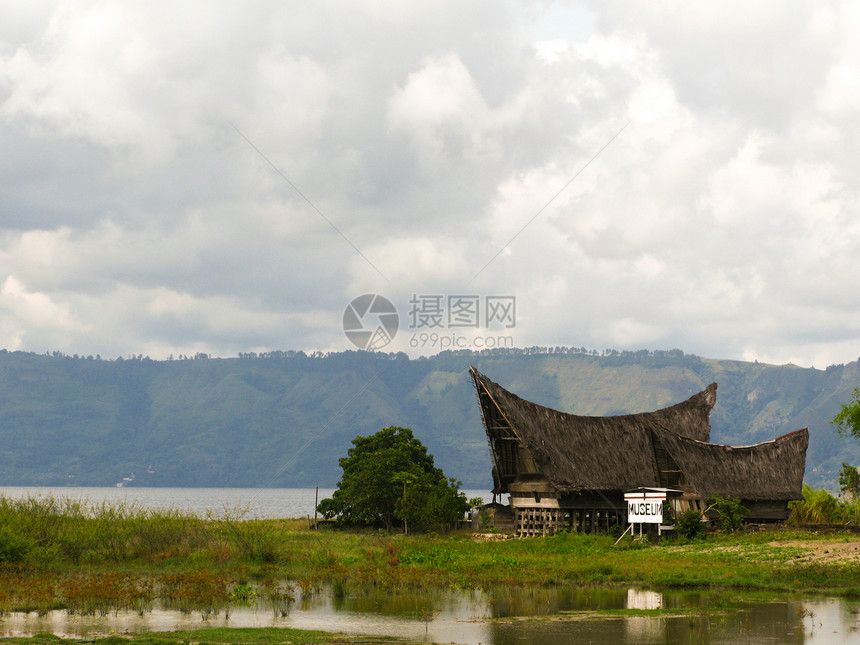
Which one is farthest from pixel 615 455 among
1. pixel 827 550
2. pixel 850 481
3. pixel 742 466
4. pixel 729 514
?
pixel 827 550

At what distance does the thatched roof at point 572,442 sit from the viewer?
40031mm

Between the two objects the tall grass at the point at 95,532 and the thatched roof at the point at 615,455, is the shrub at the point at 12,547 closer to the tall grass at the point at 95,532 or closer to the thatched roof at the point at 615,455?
the tall grass at the point at 95,532

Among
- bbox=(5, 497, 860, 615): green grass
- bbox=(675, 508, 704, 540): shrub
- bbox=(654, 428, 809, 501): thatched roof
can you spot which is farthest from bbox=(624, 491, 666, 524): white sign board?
bbox=(654, 428, 809, 501): thatched roof

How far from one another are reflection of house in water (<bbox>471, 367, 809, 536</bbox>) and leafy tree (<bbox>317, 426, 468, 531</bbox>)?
2962 mm

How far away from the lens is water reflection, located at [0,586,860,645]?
1720 cm

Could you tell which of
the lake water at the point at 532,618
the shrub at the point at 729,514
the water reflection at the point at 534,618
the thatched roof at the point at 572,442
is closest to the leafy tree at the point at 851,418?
the shrub at the point at 729,514

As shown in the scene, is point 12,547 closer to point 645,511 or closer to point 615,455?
point 645,511

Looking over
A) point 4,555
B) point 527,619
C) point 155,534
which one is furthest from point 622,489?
point 4,555

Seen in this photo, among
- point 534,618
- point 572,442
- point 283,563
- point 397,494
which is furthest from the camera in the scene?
point 572,442

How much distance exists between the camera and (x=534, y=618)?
64.3ft

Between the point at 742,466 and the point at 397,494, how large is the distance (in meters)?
16.0

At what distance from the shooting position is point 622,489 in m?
41.5

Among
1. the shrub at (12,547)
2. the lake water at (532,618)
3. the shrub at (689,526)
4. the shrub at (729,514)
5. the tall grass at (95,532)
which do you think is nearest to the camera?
the lake water at (532,618)

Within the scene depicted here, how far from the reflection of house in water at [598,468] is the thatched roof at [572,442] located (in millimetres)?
47
